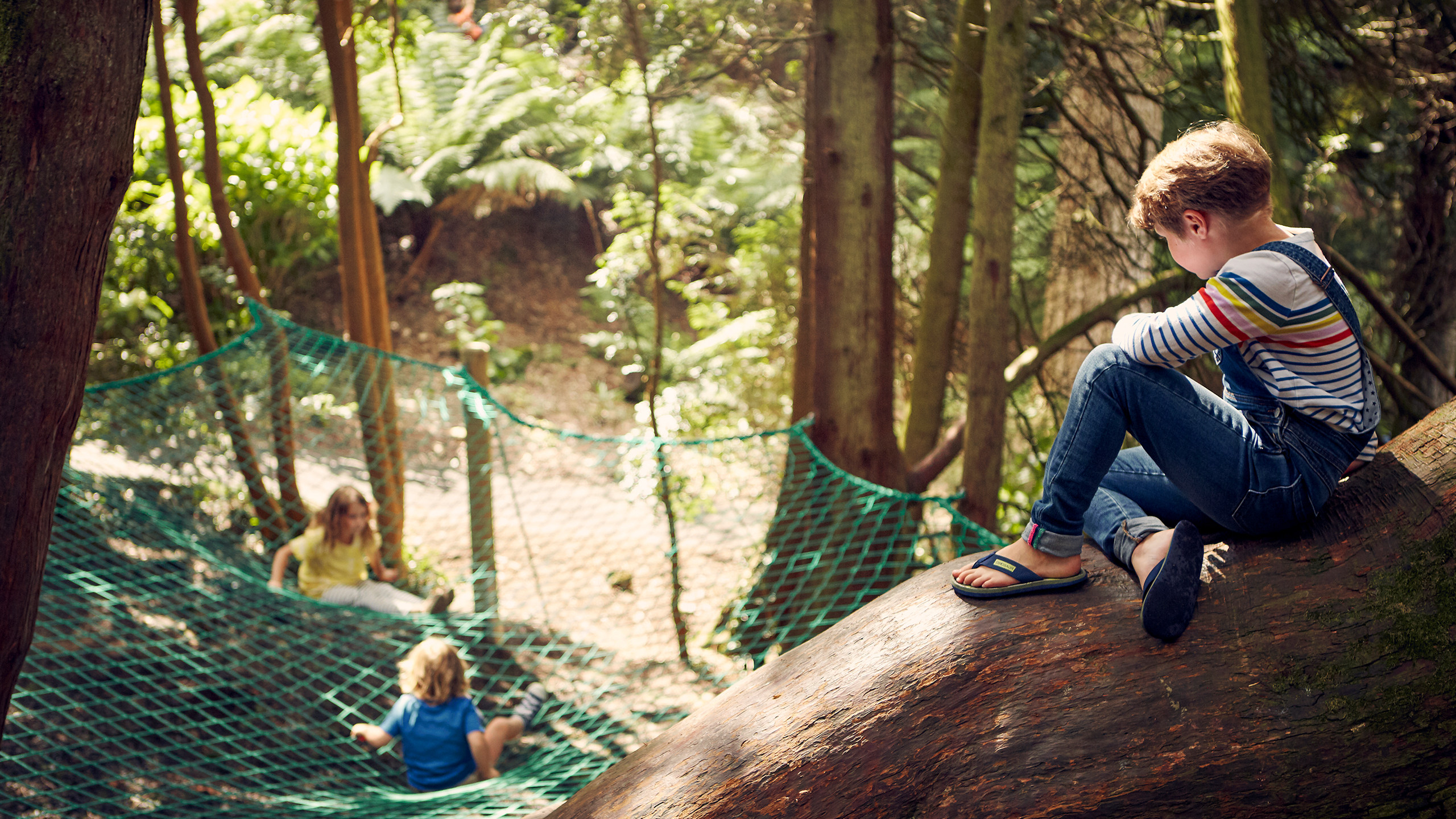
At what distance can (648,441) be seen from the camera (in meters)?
2.66

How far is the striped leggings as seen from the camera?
10.6ft

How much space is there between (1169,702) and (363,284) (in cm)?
316

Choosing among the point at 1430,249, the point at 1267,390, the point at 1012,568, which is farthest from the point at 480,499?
the point at 1430,249

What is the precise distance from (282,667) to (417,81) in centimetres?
462

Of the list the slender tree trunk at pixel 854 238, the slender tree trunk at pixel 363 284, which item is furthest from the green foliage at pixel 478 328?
the slender tree trunk at pixel 854 238

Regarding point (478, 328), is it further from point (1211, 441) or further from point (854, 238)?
point (1211, 441)

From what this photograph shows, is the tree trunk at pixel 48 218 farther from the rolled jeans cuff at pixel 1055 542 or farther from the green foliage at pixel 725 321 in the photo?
the green foliage at pixel 725 321

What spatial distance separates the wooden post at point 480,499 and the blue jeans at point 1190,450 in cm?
259

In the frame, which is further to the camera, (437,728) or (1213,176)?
(437,728)

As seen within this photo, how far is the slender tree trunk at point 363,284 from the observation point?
10.7 feet

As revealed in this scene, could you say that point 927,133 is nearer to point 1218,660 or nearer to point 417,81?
point 417,81

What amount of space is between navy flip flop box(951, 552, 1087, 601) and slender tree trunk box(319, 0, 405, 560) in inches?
107

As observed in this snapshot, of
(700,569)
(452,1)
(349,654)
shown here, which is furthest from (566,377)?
(349,654)

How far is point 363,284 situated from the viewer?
3527 millimetres
